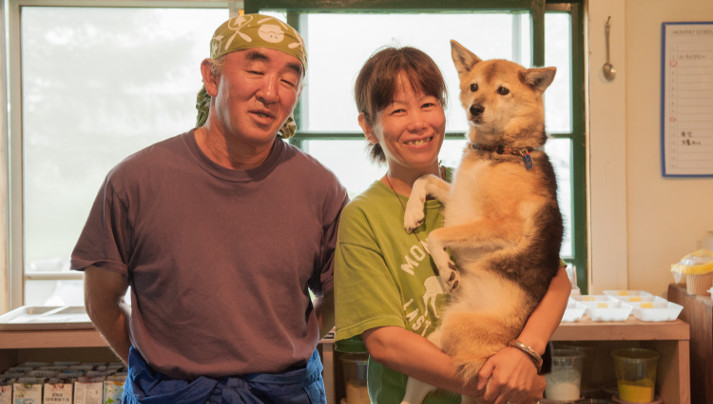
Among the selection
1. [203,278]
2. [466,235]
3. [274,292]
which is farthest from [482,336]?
[203,278]

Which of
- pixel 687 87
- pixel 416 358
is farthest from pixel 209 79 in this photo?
pixel 687 87

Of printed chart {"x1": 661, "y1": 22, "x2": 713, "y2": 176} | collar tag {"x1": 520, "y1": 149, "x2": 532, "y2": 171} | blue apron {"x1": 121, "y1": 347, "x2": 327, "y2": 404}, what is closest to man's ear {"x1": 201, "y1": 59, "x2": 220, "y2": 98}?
blue apron {"x1": 121, "y1": 347, "x2": 327, "y2": 404}

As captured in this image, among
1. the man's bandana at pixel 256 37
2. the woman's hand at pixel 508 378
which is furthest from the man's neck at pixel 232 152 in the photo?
the woman's hand at pixel 508 378

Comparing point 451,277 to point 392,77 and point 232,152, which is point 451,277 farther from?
point 232,152

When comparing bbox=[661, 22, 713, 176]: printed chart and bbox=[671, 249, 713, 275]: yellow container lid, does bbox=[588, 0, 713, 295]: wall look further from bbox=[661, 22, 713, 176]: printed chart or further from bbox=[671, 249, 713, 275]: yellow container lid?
bbox=[671, 249, 713, 275]: yellow container lid

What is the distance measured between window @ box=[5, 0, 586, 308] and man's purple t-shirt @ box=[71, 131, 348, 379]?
151 centimetres

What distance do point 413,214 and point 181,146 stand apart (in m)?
0.60

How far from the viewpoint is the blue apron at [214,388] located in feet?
4.44

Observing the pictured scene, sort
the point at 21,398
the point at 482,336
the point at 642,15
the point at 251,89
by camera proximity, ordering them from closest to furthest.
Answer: the point at 482,336 → the point at 251,89 → the point at 21,398 → the point at 642,15

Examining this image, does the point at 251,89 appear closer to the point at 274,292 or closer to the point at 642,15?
the point at 274,292

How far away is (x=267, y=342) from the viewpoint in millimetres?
1410

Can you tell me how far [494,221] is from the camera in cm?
137

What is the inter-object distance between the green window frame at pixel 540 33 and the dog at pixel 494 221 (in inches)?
57.7

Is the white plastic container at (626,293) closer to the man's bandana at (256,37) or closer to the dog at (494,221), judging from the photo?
the dog at (494,221)
